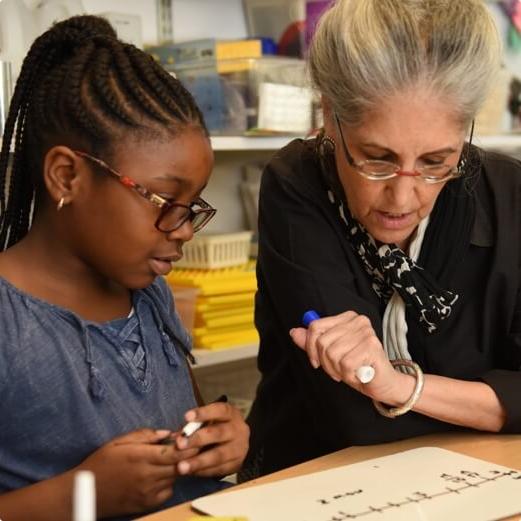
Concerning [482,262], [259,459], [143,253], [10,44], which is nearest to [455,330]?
[482,262]

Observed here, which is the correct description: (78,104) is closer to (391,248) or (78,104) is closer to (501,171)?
(391,248)

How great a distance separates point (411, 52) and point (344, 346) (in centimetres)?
37

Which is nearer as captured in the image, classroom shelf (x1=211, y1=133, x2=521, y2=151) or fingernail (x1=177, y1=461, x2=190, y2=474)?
fingernail (x1=177, y1=461, x2=190, y2=474)

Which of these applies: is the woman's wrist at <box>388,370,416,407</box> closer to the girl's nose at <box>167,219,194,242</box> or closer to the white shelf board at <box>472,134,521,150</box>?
the girl's nose at <box>167,219,194,242</box>

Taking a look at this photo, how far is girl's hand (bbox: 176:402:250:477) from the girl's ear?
298mm

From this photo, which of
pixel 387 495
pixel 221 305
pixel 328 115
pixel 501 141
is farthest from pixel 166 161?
pixel 501 141

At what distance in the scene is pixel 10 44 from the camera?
1.95m

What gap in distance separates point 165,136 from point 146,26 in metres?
1.37

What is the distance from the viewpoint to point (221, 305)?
2.21 m

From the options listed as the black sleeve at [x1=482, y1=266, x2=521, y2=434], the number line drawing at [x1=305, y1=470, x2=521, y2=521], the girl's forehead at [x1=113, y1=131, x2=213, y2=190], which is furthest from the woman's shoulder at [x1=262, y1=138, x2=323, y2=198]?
the number line drawing at [x1=305, y1=470, x2=521, y2=521]

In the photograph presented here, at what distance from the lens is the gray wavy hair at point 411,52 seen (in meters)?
1.21

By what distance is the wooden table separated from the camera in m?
1.19

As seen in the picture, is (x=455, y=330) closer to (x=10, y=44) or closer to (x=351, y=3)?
(x=351, y=3)

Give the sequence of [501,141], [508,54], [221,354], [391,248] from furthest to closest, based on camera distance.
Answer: [508,54], [501,141], [221,354], [391,248]
